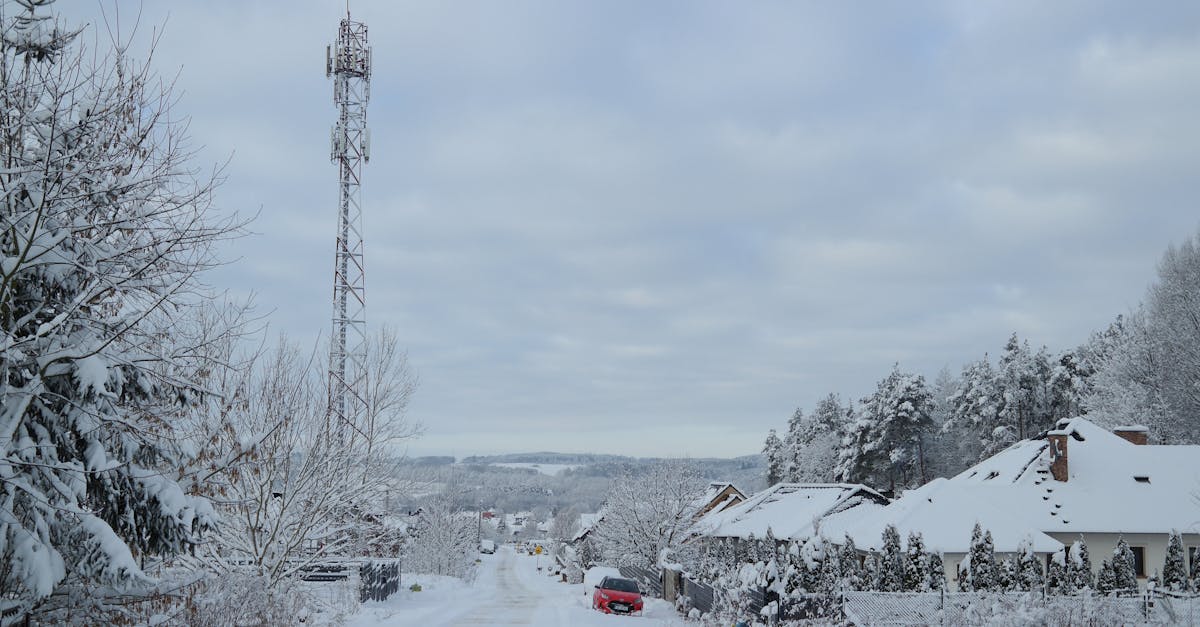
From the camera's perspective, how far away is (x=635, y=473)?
55.0 m

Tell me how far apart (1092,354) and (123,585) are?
79800 mm

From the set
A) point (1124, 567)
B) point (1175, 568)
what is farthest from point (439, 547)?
point (1175, 568)

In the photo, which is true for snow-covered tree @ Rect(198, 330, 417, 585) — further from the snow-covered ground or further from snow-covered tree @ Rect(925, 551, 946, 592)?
snow-covered tree @ Rect(925, 551, 946, 592)

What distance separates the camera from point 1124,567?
28516 millimetres

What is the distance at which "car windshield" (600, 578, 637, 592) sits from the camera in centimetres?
3247

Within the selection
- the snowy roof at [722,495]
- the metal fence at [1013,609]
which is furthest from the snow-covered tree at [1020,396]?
the metal fence at [1013,609]

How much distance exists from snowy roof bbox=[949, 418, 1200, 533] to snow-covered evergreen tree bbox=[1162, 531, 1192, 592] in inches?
109

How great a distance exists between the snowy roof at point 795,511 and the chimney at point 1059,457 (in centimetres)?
770

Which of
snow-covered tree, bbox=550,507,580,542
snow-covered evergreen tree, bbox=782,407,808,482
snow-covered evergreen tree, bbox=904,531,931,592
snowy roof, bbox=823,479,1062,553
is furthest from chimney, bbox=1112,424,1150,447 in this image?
snow-covered tree, bbox=550,507,580,542

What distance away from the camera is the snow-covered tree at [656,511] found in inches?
1795

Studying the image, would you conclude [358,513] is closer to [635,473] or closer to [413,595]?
[413,595]

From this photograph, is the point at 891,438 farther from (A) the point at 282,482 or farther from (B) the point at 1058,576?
(A) the point at 282,482

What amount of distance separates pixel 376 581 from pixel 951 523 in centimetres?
1961

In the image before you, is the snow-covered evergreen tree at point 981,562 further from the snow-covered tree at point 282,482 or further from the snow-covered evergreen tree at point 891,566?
the snow-covered tree at point 282,482
